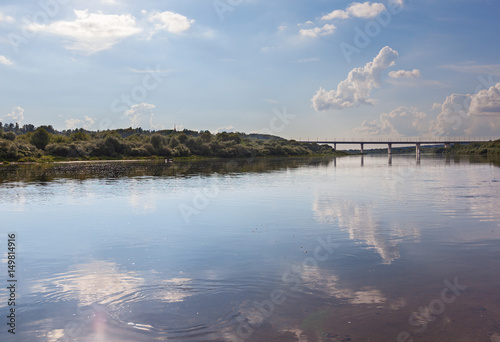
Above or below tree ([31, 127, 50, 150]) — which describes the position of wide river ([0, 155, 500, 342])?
below

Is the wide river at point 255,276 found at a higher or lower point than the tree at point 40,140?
lower

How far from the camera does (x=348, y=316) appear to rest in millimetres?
11477

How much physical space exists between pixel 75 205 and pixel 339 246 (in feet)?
87.4

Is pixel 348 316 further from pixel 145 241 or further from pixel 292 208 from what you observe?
pixel 292 208

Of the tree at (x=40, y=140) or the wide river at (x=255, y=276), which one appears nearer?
the wide river at (x=255, y=276)

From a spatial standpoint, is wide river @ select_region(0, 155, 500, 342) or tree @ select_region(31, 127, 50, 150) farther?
tree @ select_region(31, 127, 50, 150)

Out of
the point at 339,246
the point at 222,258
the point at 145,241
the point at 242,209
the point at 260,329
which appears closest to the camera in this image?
the point at 260,329

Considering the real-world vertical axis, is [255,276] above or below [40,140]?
below

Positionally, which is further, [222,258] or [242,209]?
[242,209]

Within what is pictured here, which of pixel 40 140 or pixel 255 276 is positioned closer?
pixel 255 276

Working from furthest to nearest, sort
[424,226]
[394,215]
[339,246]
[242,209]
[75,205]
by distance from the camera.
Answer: [75,205], [242,209], [394,215], [424,226], [339,246]

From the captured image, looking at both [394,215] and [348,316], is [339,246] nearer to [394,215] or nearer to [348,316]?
[348,316]

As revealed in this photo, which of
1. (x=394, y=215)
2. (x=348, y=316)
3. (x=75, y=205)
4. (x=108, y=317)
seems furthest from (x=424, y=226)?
(x=75, y=205)

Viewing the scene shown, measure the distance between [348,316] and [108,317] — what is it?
271 inches
